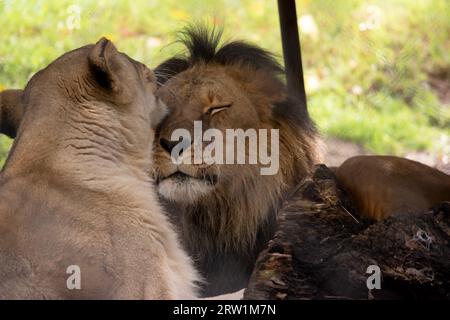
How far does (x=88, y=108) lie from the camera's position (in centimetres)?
296

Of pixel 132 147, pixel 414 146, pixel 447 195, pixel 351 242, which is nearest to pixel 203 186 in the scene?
pixel 132 147

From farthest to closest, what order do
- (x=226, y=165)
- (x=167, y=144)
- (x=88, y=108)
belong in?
(x=226, y=165), (x=167, y=144), (x=88, y=108)

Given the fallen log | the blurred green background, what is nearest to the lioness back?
the fallen log

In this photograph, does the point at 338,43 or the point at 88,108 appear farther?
the point at 338,43

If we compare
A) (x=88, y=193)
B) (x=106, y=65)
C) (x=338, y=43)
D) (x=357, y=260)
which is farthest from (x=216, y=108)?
(x=338, y=43)

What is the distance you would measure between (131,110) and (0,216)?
0.58 metres

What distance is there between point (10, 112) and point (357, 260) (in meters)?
1.48

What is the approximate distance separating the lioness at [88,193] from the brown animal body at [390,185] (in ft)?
2.36

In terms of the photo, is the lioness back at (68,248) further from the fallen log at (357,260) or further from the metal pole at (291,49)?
the metal pole at (291,49)

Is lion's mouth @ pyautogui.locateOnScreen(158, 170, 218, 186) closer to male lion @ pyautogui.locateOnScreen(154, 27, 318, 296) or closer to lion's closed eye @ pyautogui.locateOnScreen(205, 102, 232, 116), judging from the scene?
male lion @ pyautogui.locateOnScreen(154, 27, 318, 296)

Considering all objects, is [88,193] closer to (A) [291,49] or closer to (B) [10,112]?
(B) [10,112]

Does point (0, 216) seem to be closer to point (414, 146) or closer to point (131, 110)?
point (131, 110)

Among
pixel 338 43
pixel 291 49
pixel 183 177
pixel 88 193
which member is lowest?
pixel 88 193

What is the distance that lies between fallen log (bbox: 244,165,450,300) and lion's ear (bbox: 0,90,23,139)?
1.14m
